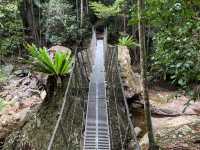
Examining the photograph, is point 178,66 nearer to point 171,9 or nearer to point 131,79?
point 171,9

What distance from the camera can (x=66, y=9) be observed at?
20.0 metres

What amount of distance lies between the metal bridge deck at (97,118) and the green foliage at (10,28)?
7.97 meters

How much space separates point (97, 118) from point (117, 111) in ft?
2.25

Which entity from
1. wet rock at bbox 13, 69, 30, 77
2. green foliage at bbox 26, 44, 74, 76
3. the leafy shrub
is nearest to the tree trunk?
wet rock at bbox 13, 69, 30, 77

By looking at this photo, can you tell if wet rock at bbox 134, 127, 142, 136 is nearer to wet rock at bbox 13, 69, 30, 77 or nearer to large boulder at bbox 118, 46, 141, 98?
large boulder at bbox 118, 46, 141, 98

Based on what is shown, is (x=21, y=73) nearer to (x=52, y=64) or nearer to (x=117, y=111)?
(x=52, y=64)

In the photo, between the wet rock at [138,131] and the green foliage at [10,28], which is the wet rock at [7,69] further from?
the wet rock at [138,131]

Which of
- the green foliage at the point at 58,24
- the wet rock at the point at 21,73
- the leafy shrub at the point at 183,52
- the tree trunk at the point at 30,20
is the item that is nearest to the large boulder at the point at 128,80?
the wet rock at the point at 21,73

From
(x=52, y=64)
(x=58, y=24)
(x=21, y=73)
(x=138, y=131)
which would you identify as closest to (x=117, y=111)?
(x=52, y=64)

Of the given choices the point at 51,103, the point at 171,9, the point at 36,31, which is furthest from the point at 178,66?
the point at 36,31

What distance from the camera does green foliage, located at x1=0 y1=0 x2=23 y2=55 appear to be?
53.0ft

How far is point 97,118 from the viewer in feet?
21.4

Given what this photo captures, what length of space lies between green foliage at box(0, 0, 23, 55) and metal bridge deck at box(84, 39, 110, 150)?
26.2ft

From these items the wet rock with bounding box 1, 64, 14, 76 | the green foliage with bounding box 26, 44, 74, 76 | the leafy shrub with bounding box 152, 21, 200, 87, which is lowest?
the wet rock with bounding box 1, 64, 14, 76
